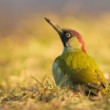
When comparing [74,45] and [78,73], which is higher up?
[74,45]

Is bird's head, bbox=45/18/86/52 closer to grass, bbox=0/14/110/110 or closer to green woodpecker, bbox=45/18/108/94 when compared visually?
green woodpecker, bbox=45/18/108/94

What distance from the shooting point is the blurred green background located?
12.1 meters

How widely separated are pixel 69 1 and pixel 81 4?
55cm

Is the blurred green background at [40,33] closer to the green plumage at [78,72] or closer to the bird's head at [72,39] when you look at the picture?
the bird's head at [72,39]

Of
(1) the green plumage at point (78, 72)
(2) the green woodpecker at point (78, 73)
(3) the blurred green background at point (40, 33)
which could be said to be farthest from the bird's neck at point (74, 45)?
(3) the blurred green background at point (40, 33)

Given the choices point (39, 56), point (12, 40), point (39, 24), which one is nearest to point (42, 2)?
point (39, 24)

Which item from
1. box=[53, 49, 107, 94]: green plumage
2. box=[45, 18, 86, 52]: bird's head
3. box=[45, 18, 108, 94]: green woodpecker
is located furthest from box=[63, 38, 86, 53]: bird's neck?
box=[53, 49, 107, 94]: green plumage

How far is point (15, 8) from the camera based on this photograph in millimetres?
19297

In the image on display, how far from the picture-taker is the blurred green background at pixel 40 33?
12148 mm

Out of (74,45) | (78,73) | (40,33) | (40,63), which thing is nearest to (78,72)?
(78,73)

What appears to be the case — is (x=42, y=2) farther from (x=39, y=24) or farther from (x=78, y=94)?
(x=78, y=94)

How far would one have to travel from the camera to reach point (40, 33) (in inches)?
599

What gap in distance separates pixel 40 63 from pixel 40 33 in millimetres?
2438

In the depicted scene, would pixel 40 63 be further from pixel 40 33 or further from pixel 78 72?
pixel 78 72
